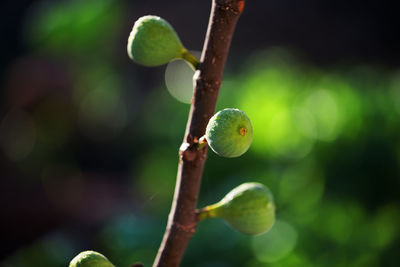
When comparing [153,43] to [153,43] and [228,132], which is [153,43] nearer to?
[153,43]

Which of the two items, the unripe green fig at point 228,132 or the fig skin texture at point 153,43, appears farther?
the fig skin texture at point 153,43

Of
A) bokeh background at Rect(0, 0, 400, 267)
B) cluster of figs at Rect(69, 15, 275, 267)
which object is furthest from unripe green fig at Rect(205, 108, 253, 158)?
bokeh background at Rect(0, 0, 400, 267)

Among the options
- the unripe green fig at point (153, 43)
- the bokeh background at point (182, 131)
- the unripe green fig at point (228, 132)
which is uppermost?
the unripe green fig at point (153, 43)

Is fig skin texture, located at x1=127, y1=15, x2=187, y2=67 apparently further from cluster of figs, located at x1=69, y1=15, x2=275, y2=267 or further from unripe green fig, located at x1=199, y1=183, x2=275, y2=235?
unripe green fig, located at x1=199, y1=183, x2=275, y2=235

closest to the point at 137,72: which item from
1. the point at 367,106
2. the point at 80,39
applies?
the point at 80,39

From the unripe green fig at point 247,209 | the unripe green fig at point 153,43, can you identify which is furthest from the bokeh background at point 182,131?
the unripe green fig at point 153,43

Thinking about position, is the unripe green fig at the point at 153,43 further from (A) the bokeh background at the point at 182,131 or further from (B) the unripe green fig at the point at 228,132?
(A) the bokeh background at the point at 182,131

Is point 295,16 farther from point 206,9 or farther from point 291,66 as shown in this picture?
point 291,66
